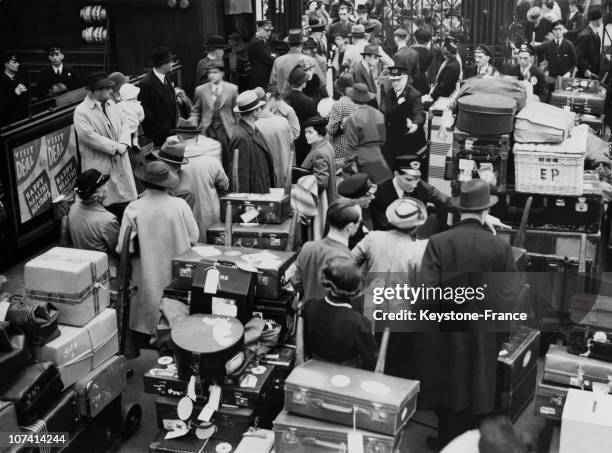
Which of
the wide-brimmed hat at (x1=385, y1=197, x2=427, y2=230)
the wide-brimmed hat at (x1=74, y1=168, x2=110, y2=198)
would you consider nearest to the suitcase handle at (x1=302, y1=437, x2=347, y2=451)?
the wide-brimmed hat at (x1=385, y1=197, x2=427, y2=230)

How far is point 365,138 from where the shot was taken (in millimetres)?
9359

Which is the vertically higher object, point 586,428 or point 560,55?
point 560,55

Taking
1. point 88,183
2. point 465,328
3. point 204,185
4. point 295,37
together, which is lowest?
point 465,328

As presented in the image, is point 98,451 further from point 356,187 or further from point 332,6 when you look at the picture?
point 332,6

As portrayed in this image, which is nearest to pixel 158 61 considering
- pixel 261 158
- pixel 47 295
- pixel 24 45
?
pixel 261 158

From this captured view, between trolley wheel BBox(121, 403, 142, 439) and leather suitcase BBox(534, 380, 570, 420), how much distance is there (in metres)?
3.04

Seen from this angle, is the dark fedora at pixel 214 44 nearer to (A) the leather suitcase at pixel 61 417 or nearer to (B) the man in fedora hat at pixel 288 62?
(B) the man in fedora hat at pixel 288 62

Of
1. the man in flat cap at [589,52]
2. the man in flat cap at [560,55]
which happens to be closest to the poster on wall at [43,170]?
the man in flat cap at [560,55]

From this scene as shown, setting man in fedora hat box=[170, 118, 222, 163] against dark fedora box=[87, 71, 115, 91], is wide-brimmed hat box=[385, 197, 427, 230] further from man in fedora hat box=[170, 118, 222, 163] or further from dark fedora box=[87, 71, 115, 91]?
dark fedora box=[87, 71, 115, 91]

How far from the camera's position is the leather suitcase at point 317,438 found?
472cm

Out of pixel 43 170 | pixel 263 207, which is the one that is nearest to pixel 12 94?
pixel 43 170

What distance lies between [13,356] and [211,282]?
1459 millimetres

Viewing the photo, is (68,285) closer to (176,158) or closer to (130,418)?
(130,418)

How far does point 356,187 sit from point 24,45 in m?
12.8
